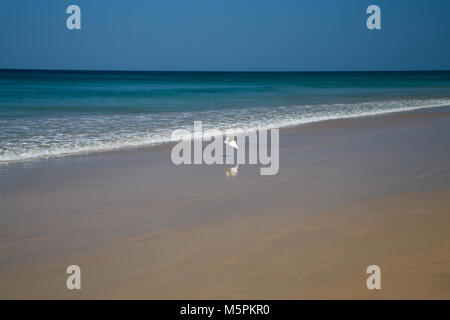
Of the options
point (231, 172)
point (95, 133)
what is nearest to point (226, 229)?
point (231, 172)

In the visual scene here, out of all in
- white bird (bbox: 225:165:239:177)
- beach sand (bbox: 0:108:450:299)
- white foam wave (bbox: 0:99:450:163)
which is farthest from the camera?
white foam wave (bbox: 0:99:450:163)

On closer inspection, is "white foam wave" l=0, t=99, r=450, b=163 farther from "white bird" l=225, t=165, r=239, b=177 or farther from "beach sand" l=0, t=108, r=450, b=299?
"white bird" l=225, t=165, r=239, b=177

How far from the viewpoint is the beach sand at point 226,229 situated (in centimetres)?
329

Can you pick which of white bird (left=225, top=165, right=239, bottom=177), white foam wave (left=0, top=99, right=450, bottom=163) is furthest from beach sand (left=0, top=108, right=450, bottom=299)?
white foam wave (left=0, top=99, right=450, bottom=163)

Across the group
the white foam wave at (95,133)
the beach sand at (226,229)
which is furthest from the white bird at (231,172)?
the white foam wave at (95,133)

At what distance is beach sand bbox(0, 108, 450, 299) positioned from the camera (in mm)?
3291

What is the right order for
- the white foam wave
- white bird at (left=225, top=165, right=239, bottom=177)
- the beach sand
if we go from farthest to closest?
the white foam wave → white bird at (left=225, top=165, right=239, bottom=177) → the beach sand

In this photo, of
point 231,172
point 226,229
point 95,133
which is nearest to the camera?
point 226,229

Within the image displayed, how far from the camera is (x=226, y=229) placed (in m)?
4.39

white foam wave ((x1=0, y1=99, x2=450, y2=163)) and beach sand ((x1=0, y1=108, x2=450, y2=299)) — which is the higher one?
white foam wave ((x1=0, y1=99, x2=450, y2=163))

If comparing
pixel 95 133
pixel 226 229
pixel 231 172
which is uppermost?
pixel 95 133

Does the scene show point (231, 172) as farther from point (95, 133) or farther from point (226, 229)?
point (95, 133)

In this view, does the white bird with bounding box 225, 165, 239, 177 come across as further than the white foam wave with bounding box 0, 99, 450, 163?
No

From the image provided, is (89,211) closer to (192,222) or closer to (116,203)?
(116,203)
